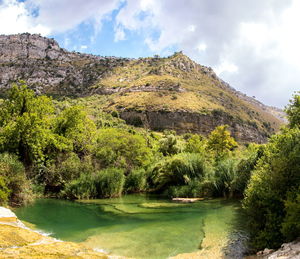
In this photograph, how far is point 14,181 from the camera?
20141mm

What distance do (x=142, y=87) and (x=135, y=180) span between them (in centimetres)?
10202

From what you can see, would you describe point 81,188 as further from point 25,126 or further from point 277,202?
point 277,202

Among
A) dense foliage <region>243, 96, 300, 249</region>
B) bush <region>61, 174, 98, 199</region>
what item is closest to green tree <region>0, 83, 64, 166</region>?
bush <region>61, 174, 98, 199</region>

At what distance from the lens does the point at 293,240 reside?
26.4 ft

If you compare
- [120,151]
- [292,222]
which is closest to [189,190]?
[120,151]

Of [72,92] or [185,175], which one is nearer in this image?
[185,175]

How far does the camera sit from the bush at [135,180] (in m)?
31.0

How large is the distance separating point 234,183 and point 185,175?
18.2ft

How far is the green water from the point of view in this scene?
36.1 ft

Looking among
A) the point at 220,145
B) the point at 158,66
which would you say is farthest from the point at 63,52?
the point at 220,145

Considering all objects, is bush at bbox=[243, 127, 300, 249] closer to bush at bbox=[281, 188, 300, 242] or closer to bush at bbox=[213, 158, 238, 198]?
→ bush at bbox=[281, 188, 300, 242]

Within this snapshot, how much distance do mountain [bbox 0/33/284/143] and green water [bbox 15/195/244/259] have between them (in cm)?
7070

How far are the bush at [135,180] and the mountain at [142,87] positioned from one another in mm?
59056

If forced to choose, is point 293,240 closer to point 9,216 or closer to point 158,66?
point 9,216
